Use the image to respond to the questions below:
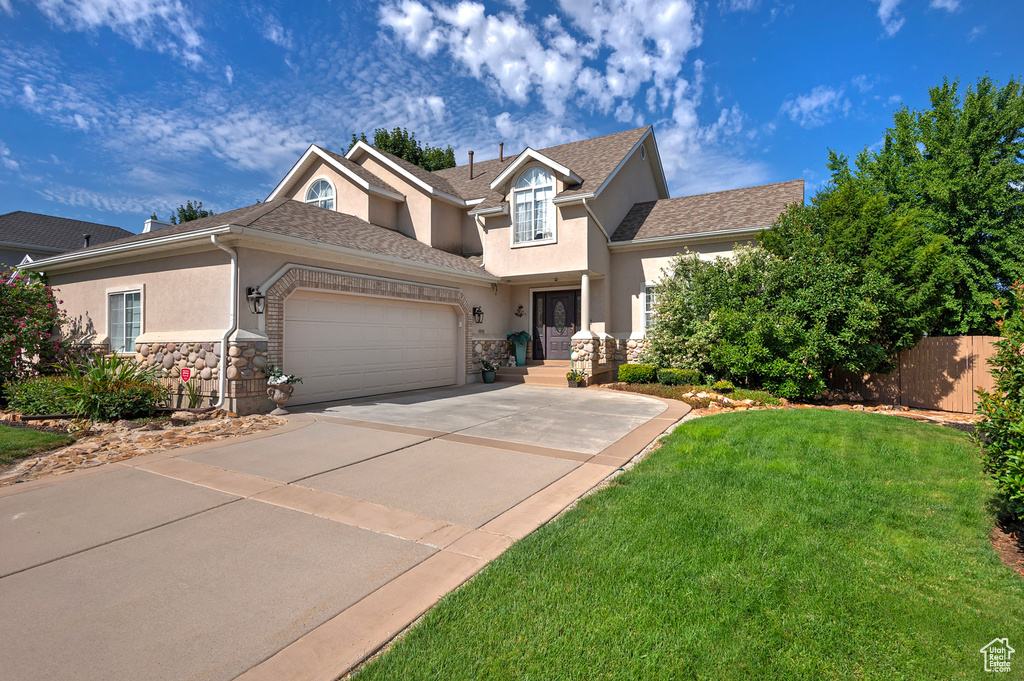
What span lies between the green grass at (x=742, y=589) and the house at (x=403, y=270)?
8125 mm

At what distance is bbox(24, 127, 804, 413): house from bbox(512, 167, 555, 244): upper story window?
45 mm

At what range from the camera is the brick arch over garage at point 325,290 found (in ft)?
32.0

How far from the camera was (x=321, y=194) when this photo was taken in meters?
17.3

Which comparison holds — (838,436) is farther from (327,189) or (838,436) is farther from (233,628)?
(327,189)

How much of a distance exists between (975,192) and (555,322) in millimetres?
12744

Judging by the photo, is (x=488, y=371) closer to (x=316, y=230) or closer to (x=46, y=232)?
(x=316, y=230)

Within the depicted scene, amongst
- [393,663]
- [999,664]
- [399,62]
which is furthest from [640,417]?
[399,62]

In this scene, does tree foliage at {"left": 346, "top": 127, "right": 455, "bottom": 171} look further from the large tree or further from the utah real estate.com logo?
the utah real estate.com logo

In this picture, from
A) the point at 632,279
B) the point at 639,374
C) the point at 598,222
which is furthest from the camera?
the point at 632,279

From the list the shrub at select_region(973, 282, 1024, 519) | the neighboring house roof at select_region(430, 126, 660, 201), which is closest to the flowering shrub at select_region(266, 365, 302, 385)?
the neighboring house roof at select_region(430, 126, 660, 201)

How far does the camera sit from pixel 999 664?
239cm

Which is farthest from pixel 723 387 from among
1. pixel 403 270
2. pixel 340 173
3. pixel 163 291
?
pixel 340 173

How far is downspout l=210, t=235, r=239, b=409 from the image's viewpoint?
923 cm

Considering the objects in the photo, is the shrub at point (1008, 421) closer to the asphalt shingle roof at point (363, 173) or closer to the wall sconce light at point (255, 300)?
the wall sconce light at point (255, 300)
